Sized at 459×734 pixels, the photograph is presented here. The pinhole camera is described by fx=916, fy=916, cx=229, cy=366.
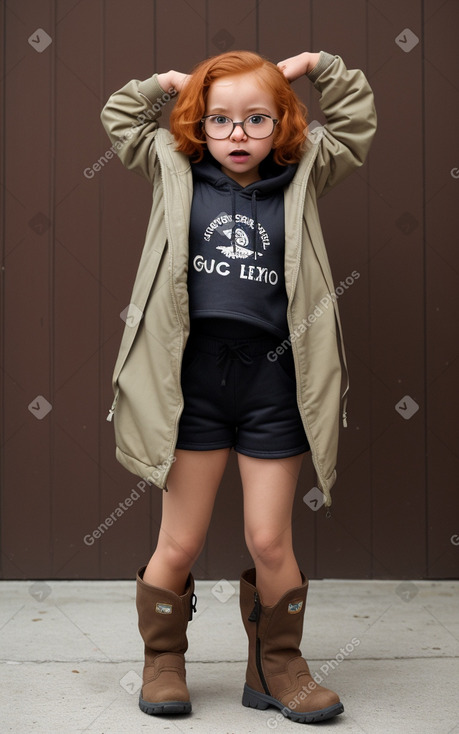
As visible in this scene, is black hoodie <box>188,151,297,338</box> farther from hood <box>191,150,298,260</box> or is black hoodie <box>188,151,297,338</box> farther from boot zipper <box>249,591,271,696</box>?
boot zipper <box>249,591,271,696</box>

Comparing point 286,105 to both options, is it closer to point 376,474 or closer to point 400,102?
point 400,102

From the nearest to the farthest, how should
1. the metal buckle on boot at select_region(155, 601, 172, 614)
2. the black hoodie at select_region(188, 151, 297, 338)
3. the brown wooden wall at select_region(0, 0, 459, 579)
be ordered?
the black hoodie at select_region(188, 151, 297, 338)
the metal buckle on boot at select_region(155, 601, 172, 614)
the brown wooden wall at select_region(0, 0, 459, 579)

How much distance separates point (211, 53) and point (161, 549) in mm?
1757

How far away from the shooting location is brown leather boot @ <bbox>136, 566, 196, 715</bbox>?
2223 millimetres

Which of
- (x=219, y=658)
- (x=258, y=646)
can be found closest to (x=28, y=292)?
(x=219, y=658)

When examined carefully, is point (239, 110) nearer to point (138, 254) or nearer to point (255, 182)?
point (255, 182)

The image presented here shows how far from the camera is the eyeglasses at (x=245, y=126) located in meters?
2.18

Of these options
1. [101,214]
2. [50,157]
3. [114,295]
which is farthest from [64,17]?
[114,295]

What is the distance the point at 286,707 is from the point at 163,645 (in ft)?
1.10

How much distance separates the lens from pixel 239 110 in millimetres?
2178

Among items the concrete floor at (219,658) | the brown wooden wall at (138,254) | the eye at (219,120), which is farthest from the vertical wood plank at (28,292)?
the eye at (219,120)

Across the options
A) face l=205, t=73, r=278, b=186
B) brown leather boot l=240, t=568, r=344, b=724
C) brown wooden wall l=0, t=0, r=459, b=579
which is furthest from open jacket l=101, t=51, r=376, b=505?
brown wooden wall l=0, t=0, r=459, b=579

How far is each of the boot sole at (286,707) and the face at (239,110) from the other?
1.30m

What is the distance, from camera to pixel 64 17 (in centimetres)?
315
